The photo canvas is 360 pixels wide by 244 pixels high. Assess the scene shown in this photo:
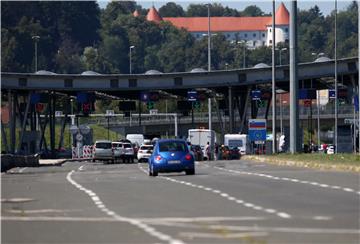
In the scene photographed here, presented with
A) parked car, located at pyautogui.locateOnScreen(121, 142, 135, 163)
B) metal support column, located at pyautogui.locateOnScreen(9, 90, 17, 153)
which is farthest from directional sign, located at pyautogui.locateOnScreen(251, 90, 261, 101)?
metal support column, located at pyautogui.locateOnScreen(9, 90, 17, 153)

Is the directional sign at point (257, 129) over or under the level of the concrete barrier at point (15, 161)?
over

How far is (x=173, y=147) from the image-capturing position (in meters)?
44.8

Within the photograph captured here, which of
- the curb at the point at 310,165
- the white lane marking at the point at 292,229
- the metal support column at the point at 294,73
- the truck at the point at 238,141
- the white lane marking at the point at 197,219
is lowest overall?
the white lane marking at the point at 292,229

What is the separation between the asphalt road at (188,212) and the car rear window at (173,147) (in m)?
8.01

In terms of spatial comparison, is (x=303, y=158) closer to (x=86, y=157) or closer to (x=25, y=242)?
(x=25, y=242)

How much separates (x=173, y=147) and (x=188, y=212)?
846 inches

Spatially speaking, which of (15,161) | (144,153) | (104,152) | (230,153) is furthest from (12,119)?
(15,161)

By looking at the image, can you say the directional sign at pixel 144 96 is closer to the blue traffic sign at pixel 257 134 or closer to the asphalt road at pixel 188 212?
the blue traffic sign at pixel 257 134

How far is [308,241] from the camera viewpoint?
1752 centimetres

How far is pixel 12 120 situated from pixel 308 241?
8285 centimetres

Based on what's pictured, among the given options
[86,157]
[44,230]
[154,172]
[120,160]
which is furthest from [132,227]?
[86,157]

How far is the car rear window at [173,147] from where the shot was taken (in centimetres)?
4456

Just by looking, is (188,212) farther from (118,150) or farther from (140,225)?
(118,150)

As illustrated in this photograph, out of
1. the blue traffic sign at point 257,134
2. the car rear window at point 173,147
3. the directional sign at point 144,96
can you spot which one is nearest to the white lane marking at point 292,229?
the car rear window at point 173,147
